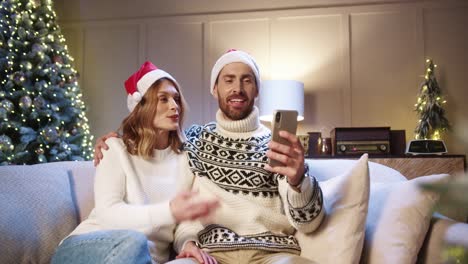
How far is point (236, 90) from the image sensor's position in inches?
67.8

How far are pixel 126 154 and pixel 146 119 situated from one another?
0.54 ft

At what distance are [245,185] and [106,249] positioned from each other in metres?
0.71

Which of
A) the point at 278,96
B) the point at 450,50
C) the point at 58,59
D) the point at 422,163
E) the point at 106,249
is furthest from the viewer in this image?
the point at 450,50

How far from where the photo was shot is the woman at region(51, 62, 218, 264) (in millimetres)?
1326

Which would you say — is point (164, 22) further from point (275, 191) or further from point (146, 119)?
point (275, 191)

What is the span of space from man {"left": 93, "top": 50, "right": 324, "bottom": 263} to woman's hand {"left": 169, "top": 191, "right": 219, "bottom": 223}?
0.91ft

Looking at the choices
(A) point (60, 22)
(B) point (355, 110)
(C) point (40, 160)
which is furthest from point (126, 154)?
(A) point (60, 22)

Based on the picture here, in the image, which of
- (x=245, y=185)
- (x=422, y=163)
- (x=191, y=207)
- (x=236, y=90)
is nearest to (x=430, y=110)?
Result: (x=422, y=163)

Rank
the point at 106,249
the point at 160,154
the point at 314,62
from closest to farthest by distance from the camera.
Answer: the point at 106,249 → the point at 160,154 → the point at 314,62

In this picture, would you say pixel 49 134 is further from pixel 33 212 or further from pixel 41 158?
pixel 33 212

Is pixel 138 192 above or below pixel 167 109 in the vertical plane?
below

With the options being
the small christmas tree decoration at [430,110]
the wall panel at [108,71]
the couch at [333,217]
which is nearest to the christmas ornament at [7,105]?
the wall panel at [108,71]

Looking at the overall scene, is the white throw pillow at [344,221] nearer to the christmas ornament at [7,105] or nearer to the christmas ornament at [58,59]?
the christmas ornament at [7,105]

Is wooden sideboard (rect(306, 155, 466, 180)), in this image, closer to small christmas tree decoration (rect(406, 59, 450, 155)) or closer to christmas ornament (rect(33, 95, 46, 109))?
small christmas tree decoration (rect(406, 59, 450, 155))
